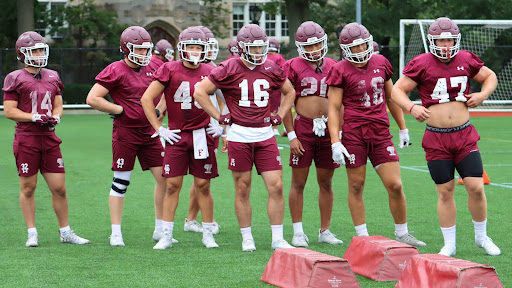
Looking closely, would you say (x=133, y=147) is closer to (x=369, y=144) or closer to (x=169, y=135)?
(x=169, y=135)

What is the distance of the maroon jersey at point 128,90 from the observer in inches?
341

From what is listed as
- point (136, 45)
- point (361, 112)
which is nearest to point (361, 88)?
point (361, 112)

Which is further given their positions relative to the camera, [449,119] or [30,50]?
[30,50]

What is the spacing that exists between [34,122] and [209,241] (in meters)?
1.90

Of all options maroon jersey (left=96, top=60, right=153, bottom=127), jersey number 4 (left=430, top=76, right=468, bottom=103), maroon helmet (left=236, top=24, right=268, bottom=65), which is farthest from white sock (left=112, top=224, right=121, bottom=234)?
jersey number 4 (left=430, top=76, right=468, bottom=103)

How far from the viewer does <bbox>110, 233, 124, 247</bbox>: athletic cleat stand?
8539 millimetres

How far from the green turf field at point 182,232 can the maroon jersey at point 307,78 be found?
4.60ft

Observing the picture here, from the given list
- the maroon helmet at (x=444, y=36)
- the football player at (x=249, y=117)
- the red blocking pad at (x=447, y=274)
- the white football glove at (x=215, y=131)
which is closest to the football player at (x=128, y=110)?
the white football glove at (x=215, y=131)

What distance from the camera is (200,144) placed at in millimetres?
8461

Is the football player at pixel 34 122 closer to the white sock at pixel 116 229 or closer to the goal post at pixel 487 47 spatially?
the white sock at pixel 116 229

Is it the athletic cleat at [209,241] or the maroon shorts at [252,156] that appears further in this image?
the athletic cleat at [209,241]

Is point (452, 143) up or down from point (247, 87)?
down

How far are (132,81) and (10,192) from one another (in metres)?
4.34

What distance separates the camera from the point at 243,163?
8.28 meters
